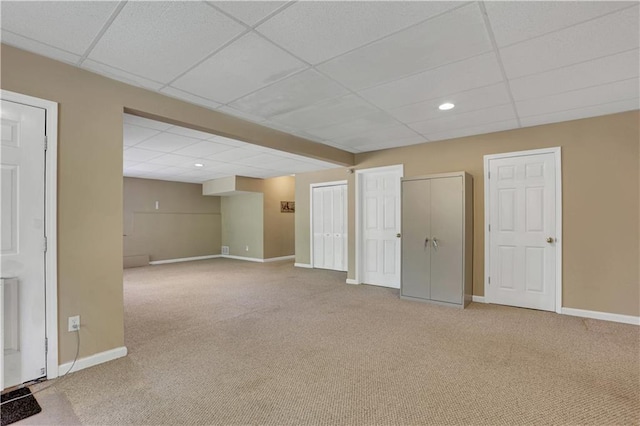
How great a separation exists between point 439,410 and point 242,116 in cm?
326

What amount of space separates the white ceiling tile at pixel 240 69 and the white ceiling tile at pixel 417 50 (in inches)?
13.8

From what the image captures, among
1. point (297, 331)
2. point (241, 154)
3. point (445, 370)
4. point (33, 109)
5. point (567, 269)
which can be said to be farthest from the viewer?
point (241, 154)

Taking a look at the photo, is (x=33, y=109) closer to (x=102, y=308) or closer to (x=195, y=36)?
(x=195, y=36)

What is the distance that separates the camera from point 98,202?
2.56 meters

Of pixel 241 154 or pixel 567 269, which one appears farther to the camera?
pixel 241 154

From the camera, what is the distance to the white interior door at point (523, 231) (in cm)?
392

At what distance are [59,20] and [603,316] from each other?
5.63m

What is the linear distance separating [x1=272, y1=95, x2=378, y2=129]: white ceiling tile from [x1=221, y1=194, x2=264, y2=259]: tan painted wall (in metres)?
5.20

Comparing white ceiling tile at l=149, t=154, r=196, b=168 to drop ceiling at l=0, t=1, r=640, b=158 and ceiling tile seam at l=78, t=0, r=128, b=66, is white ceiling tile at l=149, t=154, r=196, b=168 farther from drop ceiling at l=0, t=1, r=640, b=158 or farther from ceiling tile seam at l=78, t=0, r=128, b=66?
ceiling tile seam at l=78, t=0, r=128, b=66

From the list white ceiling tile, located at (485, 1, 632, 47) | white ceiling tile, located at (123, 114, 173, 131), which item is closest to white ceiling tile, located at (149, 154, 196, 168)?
white ceiling tile, located at (123, 114, 173, 131)

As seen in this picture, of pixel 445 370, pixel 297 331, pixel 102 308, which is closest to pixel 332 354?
pixel 297 331

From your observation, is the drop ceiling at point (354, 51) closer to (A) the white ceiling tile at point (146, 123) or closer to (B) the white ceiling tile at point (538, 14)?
(B) the white ceiling tile at point (538, 14)

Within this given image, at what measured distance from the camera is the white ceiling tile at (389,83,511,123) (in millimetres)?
2922

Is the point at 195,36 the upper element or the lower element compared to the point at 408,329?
upper
